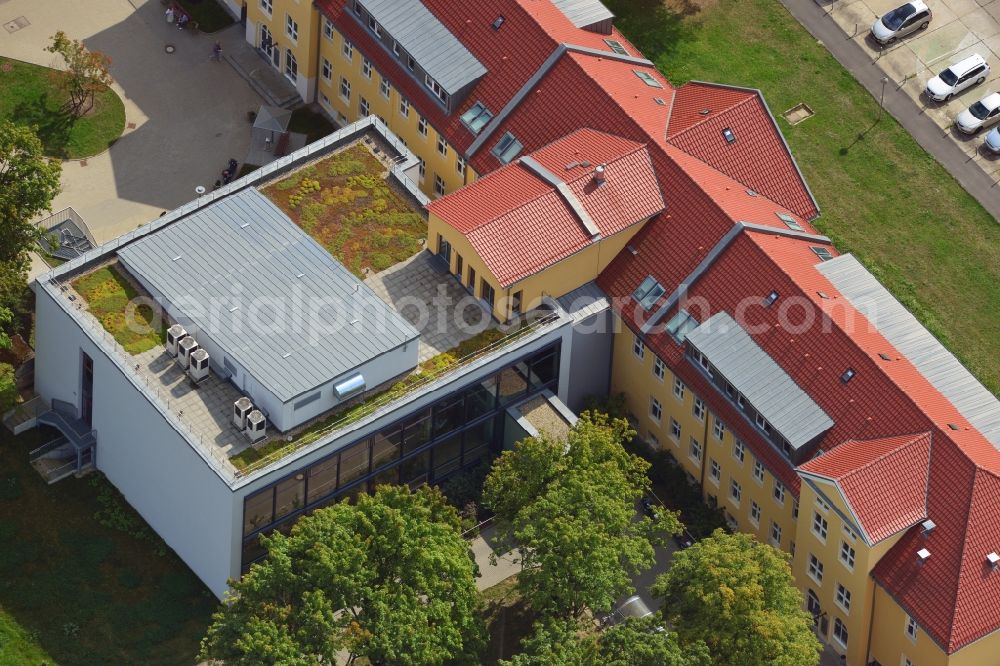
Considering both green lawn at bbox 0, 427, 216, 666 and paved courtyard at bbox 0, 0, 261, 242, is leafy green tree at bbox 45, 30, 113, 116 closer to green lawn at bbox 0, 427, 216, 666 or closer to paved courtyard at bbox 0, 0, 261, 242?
paved courtyard at bbox 0, 0, 261, 242

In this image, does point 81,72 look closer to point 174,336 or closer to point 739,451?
point 174,336

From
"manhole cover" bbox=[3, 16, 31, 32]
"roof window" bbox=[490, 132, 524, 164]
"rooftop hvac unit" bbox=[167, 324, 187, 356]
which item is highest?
"manhole cover" bbox=[3, 16, 31, 32]

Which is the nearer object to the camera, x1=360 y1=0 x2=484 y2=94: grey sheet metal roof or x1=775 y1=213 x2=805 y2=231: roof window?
x1=775 y1=213 x2=805 y2=231: roof window

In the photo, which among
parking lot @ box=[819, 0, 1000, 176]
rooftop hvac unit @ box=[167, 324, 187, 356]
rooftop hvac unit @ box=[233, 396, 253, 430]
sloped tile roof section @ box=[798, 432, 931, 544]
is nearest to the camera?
sloped tile roof section @ box=[798, 432, 931, 544]

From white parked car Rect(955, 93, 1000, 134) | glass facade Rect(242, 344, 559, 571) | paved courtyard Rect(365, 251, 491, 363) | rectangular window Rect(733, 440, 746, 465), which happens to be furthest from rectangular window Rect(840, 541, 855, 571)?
white parked car Rect(955, 93, 1000, 134)

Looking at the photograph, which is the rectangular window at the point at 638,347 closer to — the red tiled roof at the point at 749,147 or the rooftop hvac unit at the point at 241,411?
the red tiled roof at the point at 749,147

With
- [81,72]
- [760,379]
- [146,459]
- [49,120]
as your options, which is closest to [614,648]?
[760,379]

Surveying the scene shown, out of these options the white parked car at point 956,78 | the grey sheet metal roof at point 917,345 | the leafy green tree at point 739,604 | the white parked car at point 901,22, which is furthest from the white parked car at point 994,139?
the leafy green tree at point 739,604
